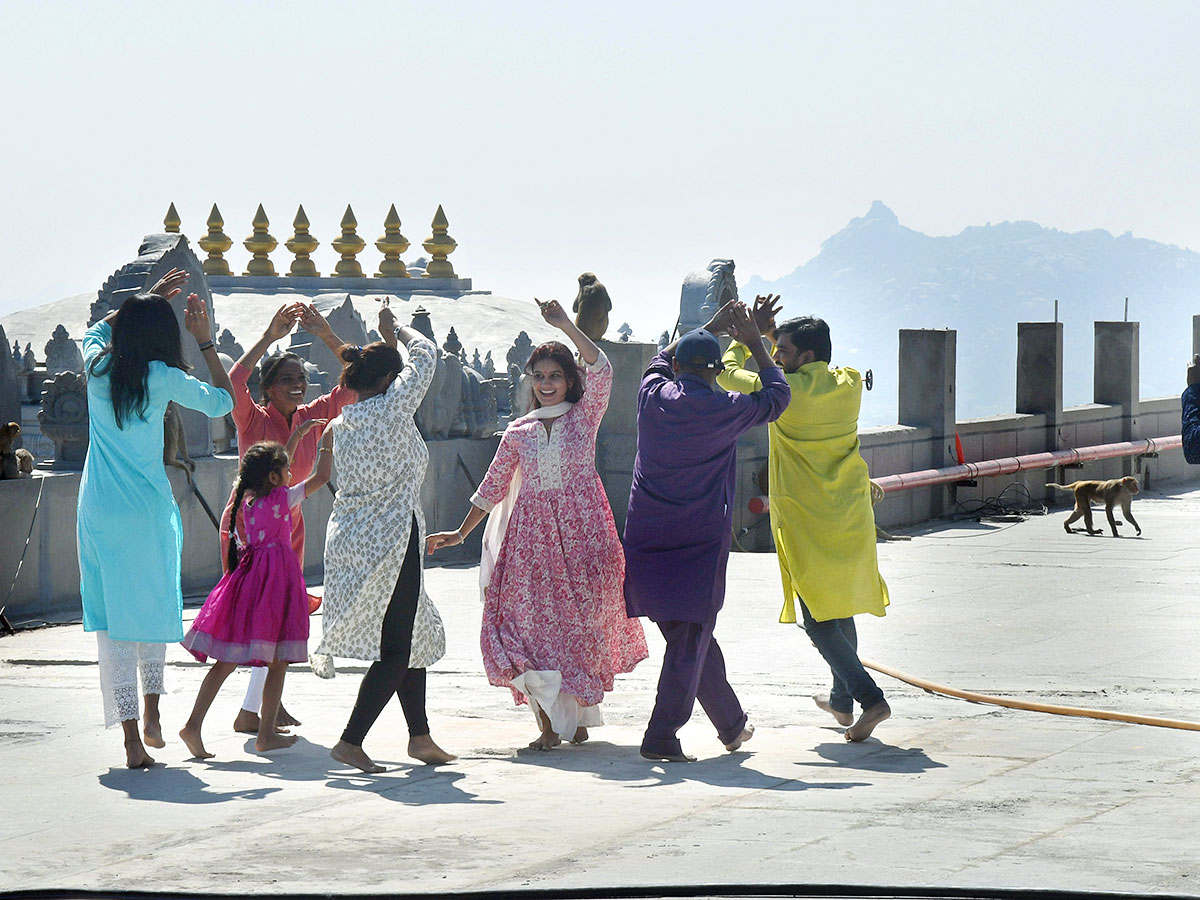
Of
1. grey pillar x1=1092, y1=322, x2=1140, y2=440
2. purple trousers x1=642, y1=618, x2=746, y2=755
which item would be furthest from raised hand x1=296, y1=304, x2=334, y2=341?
grey pillar x1=1092, y1=322, x2=1140, y2=440

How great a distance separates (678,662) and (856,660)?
2.42 ft

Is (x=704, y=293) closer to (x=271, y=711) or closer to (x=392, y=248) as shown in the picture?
(x=271, y=711)

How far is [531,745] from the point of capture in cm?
652

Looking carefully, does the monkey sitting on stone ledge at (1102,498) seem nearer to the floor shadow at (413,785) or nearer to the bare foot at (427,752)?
the bare foot at (427,752)

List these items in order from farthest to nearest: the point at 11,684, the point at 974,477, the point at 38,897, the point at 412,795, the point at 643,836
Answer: the point at 974,477 < the point at 11,684 < the point at 412,795 < the point at 643,836 < the point at 38,897

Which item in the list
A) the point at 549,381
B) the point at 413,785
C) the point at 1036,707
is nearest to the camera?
the point at 413,785

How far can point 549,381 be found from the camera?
264 inches

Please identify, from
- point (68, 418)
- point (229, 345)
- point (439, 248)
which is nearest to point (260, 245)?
point (439, 248)

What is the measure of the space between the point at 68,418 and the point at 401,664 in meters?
5.24

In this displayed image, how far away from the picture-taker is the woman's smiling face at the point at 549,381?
6688 millimetres

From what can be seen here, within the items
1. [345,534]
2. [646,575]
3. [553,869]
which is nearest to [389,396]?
[345,534]

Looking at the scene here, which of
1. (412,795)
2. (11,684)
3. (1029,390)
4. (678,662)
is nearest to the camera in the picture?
(412,795)

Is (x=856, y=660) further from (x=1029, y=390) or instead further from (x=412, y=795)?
(x=1029, y=390)

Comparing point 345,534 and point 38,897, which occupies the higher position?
point 345,534
